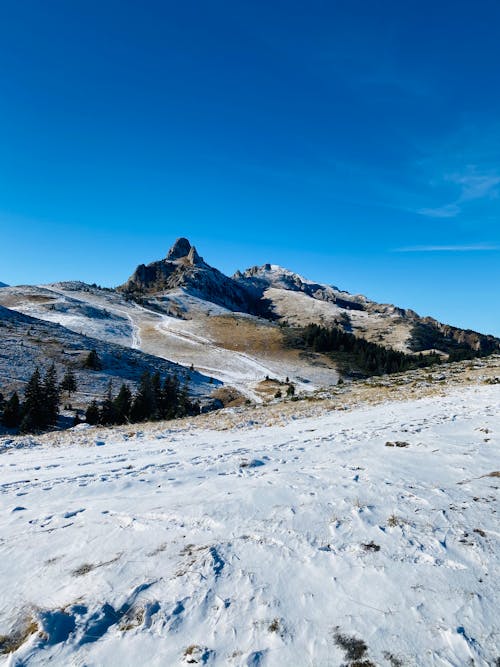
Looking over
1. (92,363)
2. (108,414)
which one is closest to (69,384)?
(92,363)

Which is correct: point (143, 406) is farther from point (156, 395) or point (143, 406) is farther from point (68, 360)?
point (68, 360)

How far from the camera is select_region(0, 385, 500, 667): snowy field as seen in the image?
152 inches

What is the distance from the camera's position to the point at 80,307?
146 m

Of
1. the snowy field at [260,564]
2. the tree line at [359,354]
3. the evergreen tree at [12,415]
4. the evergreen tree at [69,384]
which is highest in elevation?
the tree line at [359,354]

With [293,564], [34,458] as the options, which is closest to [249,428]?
[34,458]

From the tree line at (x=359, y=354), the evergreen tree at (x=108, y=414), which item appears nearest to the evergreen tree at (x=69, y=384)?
the evergreen tree at (x=108, y=414)

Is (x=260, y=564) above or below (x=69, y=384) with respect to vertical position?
above

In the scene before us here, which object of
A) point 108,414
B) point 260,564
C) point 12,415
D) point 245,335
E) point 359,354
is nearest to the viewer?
point 260,564

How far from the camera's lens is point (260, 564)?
17.0 feet

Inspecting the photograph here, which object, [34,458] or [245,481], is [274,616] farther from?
[34,458]

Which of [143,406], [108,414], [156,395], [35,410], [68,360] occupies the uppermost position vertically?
[68,360]

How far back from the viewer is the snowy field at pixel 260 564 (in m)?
3.86

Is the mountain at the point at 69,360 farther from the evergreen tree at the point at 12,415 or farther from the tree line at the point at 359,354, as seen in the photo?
the tree line at the point at 359,354

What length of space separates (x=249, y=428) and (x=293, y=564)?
13.0 meters
